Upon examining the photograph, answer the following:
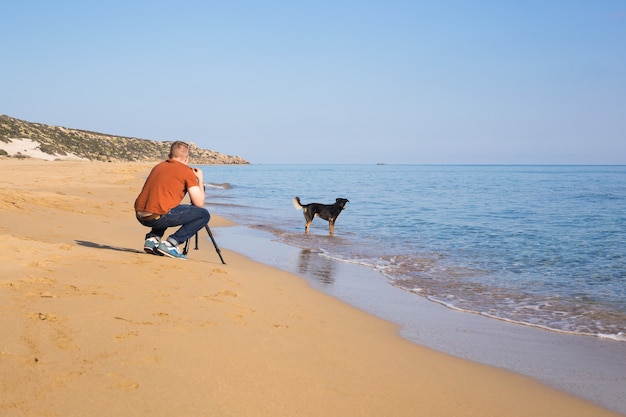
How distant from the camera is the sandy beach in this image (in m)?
2.85

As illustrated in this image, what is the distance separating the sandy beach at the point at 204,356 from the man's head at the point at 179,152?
1.66 m

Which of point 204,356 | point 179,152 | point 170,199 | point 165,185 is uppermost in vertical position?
point 179,152

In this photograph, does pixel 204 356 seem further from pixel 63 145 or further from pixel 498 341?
pixel 63 145

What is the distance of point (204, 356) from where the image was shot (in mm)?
3439

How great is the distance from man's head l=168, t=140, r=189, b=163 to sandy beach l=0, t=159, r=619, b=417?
5.43ft

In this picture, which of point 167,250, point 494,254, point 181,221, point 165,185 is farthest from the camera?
point 494,254

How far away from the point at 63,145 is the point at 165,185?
55869 millimetres

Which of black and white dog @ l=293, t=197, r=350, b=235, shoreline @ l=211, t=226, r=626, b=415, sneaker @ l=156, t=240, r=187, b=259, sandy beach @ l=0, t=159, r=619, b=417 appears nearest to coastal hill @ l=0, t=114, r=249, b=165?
black and white dog @ l=293, t=197, r=350, b=235

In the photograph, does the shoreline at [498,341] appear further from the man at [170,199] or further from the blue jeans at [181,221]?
the man at [170,199]

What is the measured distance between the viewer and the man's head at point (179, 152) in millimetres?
7004

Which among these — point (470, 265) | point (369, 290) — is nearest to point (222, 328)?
point (369, 290)

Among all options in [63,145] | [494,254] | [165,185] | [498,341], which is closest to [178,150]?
[165,185]

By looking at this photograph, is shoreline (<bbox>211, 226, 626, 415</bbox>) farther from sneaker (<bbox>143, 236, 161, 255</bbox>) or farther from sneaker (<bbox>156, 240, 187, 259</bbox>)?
sneaker (<bbox>143, 236, 161, 255</bbox>)

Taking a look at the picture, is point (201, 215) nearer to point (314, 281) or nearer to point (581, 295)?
point (314, 281)
